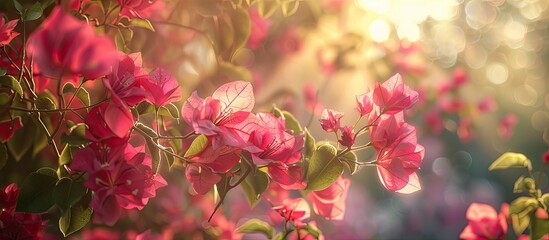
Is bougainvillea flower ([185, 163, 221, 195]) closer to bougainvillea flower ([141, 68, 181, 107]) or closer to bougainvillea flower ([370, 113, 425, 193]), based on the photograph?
bougainvillea flower ([141, 68, 181, 107])

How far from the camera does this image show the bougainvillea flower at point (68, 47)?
20.8 inches

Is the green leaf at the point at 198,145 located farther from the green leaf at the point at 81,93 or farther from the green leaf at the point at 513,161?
the green leaf at the point at 513,161

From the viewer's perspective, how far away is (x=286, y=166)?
2.38 feet

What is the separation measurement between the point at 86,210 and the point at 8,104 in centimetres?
20

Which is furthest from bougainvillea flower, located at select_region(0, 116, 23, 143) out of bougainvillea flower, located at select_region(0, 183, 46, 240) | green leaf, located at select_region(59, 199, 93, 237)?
green leaf, located at select_region(59, 199, 93, 237)

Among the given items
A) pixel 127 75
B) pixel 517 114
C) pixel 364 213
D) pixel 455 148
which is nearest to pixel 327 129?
pixel 127 75

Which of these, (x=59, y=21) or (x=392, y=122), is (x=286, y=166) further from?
(x=59, y=21)

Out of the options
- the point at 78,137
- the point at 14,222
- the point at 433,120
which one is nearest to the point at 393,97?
the point at 78,137

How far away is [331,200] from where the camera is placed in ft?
2.95

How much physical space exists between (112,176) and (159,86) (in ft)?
0.38

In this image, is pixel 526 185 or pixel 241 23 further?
pixel 241 23

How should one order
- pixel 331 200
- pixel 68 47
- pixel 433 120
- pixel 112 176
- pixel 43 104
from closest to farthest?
pixel 68 47, pixel 112 176, pixel 43 104, pixel 331 200, pixel 433 120

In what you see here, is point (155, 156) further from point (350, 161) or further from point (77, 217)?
point (350, 161)

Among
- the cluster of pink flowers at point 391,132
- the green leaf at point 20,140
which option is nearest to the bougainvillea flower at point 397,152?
the cluster of pink flowers at point 391,132
